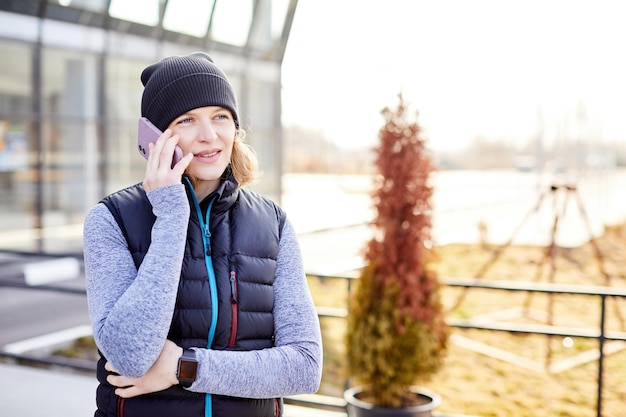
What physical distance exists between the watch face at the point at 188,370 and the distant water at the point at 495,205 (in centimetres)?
261

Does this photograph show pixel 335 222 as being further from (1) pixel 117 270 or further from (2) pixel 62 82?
(1) pixel 117 270

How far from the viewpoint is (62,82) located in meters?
13.1

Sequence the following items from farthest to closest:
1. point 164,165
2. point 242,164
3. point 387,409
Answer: point 387,409
point 242,164
point 164,165

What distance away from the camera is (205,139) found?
1.60m

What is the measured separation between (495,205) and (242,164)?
3093 centimetres

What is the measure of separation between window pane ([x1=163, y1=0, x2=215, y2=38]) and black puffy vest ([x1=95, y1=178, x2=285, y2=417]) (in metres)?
12.7

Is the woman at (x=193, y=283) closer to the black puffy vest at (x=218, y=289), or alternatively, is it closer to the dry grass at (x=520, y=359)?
the black puffy vest at (x=218, y=289)

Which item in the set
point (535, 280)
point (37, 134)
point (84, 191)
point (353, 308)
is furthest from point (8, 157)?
point (353, 308)

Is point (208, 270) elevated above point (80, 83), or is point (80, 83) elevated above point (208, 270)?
point (80, 83)

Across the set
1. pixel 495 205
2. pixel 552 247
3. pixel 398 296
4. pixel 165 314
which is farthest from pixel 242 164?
pixel 495 205

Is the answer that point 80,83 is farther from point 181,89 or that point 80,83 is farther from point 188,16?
point 181,89

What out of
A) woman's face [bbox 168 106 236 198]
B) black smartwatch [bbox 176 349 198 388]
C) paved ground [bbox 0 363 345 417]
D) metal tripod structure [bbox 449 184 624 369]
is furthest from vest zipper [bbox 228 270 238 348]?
metal tripod structure [bbox 449 184 624 369]

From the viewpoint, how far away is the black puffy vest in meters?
1.54

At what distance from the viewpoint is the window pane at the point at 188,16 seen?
44.5ft
